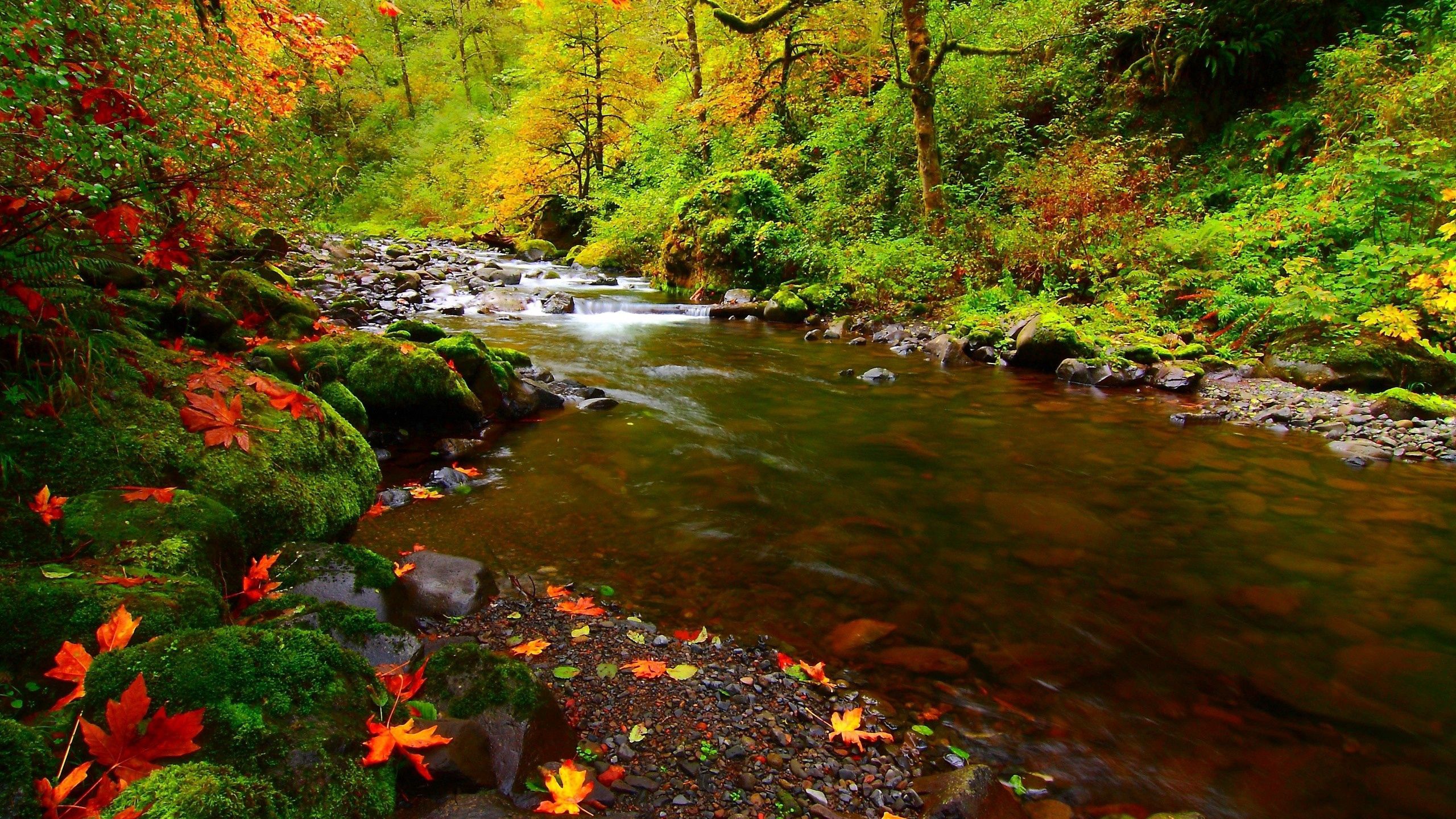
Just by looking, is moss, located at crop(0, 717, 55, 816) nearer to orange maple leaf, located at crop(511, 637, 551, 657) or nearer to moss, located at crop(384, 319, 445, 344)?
orange maple leaf, located at crop(511, 637, 551, 657)

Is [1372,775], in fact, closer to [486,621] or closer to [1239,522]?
[1239,522]

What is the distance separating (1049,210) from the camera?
34.9 ft

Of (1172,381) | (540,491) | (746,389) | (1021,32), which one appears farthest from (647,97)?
(540,491)

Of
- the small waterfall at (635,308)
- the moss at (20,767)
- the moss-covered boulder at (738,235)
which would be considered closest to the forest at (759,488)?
the moss at (20,767)

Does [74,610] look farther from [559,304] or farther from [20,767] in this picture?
[559,304]

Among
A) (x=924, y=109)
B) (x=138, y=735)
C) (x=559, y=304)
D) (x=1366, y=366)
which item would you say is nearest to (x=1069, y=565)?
(x=138, y=735)

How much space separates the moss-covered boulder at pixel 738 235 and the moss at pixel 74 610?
43.9ft

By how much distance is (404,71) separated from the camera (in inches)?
1390

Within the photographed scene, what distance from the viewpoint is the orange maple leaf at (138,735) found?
4.59ft

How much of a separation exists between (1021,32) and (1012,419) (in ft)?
35.9

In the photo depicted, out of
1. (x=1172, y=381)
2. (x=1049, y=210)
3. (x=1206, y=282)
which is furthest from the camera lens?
(x=1049, y=210)

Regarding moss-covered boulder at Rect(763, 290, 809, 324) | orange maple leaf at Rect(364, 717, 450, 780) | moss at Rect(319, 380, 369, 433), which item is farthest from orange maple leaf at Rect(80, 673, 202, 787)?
moss-covered boulder at Rect(763, 290, 809, 324)

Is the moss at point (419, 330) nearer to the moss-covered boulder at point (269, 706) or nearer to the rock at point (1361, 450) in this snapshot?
the moss-covered boulder at point (269, 706)

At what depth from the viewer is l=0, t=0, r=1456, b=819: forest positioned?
6.77 feet
